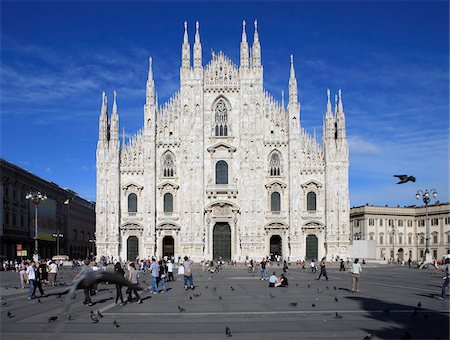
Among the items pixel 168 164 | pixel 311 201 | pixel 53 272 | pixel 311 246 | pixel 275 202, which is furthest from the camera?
pixel 168 164

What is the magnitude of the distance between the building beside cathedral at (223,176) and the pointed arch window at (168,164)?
0.36ft

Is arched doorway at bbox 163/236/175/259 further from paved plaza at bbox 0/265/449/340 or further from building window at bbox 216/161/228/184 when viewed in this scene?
paved plaza at bbox 0/265/449/340

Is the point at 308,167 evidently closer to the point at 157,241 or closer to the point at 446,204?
the point at 157,241

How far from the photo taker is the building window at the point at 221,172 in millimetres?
64625

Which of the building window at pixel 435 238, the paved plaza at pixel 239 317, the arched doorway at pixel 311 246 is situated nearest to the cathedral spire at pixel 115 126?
the arched doorway at pixel 311 246

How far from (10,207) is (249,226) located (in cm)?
2690

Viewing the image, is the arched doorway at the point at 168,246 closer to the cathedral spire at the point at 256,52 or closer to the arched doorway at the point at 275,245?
the arched doorway at the point at 275,245

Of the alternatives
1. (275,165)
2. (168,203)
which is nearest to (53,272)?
(168,203)

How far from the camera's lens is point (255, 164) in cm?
6369

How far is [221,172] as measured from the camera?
6475 centimetres

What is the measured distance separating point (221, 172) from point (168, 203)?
22.0 ft

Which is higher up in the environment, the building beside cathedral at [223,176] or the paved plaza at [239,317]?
the building beside cathedral at [223,176]

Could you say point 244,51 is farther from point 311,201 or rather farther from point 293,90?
point 311,201

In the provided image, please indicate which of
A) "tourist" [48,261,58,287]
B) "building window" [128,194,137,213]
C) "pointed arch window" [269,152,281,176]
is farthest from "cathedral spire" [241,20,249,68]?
"tourist" [48,261,58,287]
